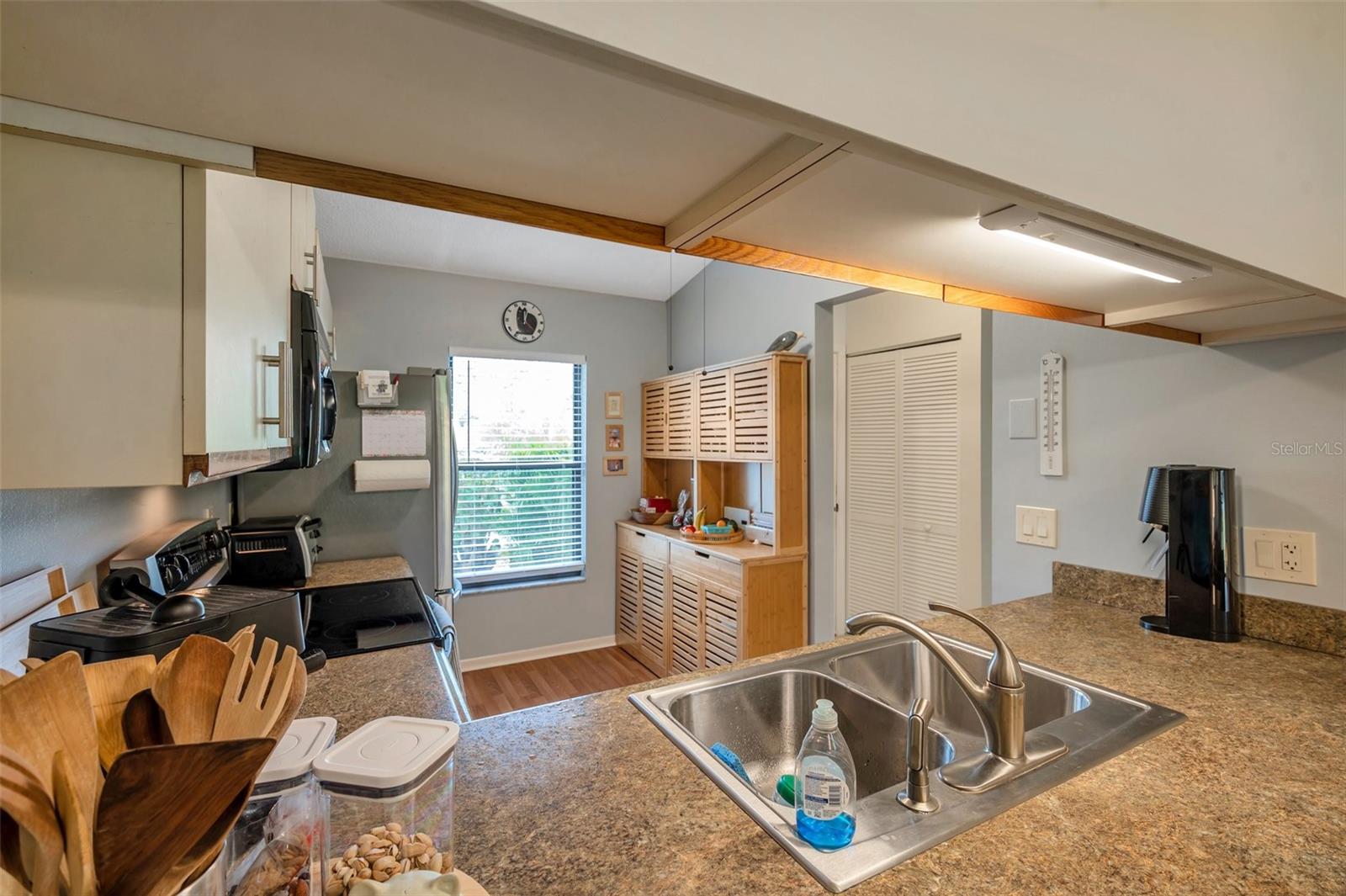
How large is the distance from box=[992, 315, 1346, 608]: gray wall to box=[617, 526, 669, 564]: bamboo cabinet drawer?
2.24 m

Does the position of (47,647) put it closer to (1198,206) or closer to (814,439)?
(1198,206)

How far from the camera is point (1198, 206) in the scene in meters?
0.83

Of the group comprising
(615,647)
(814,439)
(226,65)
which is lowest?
(615,647)

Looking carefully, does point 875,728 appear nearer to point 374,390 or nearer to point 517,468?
point 374,390

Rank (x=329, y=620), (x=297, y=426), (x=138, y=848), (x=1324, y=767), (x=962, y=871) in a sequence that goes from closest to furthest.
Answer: (x=138, y=848) < (x=962, y=871) < (x=1324, y=767) < (x=297, y=426) < (x=329, y=620)

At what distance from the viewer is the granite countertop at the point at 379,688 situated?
1.20 metres

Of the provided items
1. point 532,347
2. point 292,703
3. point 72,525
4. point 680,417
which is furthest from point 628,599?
point 292,703

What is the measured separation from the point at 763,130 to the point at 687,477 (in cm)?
396

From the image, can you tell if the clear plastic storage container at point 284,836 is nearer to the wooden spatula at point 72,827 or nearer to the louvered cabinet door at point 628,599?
the wooden spatula at point 72,827

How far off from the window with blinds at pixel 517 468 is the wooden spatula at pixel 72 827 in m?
3.78

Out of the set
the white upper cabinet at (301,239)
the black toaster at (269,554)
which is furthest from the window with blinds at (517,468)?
the white upper cabinet at (301,239)

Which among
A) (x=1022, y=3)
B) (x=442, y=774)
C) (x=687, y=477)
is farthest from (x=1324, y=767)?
(x=687, y=477)

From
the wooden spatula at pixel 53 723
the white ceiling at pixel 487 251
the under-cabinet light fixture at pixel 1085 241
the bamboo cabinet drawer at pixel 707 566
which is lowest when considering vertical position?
the bamboo cabinet drawer at pixel 707 566

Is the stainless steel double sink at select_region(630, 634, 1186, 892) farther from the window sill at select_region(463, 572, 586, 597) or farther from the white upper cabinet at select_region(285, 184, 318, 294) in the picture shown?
the window sill at select_region(463, 572, 586, 597)
